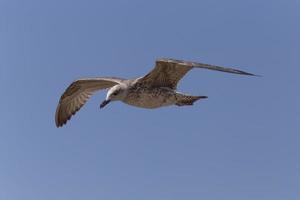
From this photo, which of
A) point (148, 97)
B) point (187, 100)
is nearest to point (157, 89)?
point (148, 97)

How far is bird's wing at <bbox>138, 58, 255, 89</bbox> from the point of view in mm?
11361

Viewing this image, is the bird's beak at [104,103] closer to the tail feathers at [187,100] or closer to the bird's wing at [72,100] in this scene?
the tail feathers at [187,100]

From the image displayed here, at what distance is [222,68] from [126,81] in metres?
2.71

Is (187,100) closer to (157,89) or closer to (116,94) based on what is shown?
(157,89)

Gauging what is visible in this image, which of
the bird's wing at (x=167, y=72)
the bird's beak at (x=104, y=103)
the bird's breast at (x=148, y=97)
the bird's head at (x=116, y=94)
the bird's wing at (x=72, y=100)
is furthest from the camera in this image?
the bird's wing at (x=72, y=100)

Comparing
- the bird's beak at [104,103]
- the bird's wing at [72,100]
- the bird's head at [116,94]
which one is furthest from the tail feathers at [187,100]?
the bird's wing at [72,100]

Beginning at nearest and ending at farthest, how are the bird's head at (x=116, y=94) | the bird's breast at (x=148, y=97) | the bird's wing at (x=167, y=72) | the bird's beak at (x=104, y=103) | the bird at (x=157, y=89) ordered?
the bird's wing at (x=167, y=72) < the bird at (x=157, y=89) < the bird's breast at (x=148, y=97) < the bird's head at (x=116, y=94) < the bird's beak at (x=104, y=103)

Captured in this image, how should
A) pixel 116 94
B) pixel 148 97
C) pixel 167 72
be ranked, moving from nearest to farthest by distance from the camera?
pixel 167 72 → pixel 148 97 → pixel 116 94

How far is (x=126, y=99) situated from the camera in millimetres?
12266

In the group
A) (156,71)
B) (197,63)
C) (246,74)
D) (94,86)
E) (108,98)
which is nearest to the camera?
(246,74)

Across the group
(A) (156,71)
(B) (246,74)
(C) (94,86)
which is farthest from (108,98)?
(B) (246,74)

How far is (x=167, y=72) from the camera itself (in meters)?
11.9

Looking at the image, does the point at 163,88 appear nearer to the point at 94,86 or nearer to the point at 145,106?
the point at 145,106

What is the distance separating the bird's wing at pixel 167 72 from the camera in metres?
11.4
